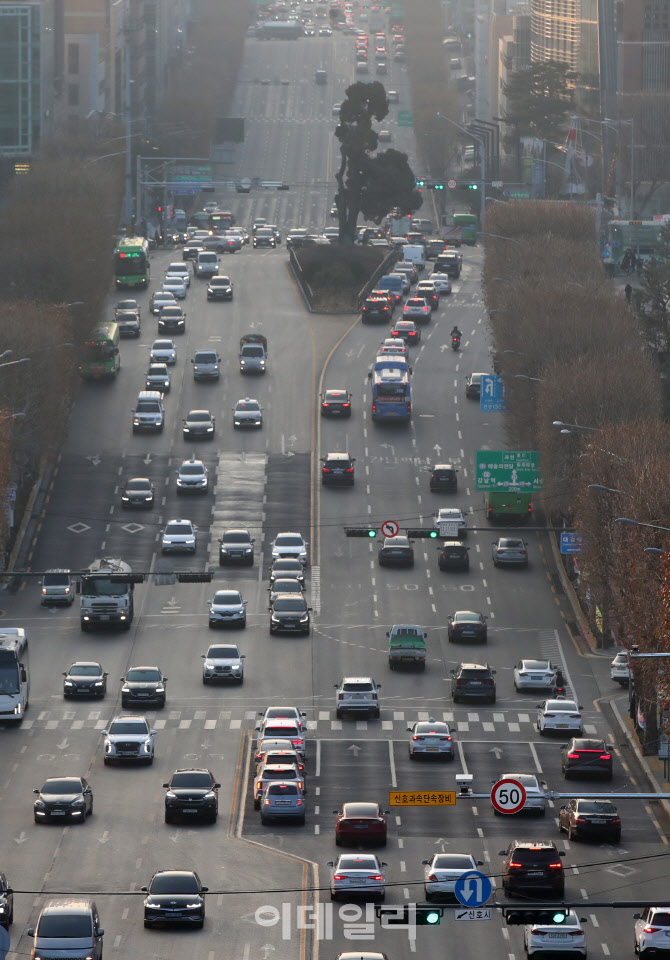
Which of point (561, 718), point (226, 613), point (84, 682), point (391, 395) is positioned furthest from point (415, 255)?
point (561, 718)

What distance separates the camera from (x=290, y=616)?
82125 mm

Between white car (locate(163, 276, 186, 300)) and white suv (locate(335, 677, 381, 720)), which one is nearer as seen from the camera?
white suv (locate(335, 677, 381, 720))

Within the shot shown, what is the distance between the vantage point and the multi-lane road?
5053 cm

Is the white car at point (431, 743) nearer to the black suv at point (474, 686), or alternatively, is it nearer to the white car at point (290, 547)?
the black suv at point (474, 686)

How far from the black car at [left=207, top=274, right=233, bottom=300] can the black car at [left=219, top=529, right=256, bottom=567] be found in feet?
171

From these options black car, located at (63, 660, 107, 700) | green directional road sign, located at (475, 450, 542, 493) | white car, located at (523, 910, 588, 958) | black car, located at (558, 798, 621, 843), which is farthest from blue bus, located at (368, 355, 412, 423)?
white car, located at (523, 910, 588, 958)

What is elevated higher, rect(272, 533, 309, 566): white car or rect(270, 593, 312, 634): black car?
rect(270, 593, 312, 634): black car

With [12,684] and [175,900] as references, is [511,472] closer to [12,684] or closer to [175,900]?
[12,684]

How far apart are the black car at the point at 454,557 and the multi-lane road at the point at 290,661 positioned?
596 mm

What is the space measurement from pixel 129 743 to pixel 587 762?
48.0ft

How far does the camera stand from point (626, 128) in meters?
187

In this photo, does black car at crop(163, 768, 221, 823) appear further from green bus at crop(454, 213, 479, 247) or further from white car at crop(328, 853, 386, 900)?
green bus at crop(454, 213, 479, 247)

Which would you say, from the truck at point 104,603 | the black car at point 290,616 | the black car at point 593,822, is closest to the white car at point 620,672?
the black car at point 290,616

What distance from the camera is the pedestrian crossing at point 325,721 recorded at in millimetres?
69625
